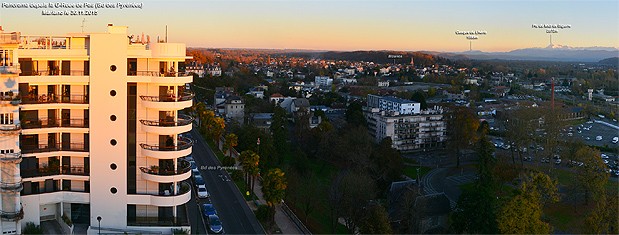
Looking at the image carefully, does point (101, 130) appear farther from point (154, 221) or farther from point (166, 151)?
point (154, 221)

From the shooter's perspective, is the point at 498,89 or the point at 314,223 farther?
the point at 498,89

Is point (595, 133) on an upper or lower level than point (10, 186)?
lower

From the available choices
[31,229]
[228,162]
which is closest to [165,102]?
[31,229]

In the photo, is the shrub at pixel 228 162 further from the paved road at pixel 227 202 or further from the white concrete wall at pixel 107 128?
the white concrete wall at pixel 107 128

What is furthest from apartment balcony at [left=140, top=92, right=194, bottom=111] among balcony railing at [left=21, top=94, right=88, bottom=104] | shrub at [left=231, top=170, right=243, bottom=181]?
shrub at [left=231, top=170, right=243, bottom=181]

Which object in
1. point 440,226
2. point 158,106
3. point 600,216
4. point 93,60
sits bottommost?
point 440,226

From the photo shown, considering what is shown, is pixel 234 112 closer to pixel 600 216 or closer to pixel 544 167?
pixel 544 167

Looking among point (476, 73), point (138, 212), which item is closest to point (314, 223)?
point (138, 212)
